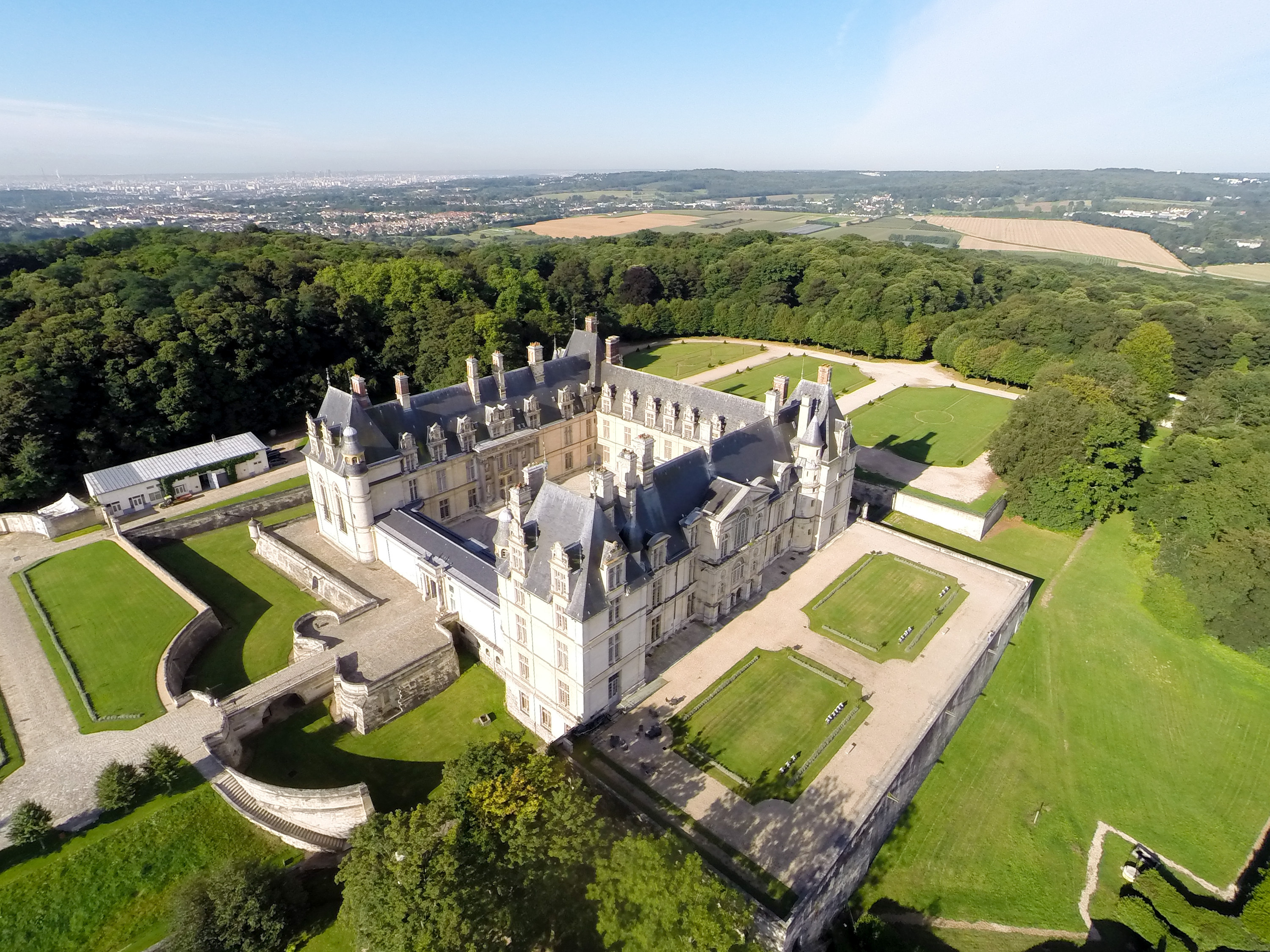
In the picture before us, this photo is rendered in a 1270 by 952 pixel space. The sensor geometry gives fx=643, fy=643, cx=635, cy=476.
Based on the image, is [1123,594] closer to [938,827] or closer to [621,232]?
[938,827]

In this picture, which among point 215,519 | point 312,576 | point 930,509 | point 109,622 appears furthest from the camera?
point 930,509

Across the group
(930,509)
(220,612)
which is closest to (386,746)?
(220,612)

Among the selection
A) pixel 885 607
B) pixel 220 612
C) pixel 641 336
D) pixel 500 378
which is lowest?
pixel 220 612

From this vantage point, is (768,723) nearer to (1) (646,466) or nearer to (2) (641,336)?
(1) (646,466)

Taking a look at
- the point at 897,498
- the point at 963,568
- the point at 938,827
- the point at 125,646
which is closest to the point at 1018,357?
the point at 897,498

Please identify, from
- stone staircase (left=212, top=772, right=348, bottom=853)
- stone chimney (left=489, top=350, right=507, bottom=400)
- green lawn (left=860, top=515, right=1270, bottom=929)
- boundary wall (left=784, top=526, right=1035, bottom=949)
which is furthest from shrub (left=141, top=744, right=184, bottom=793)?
stone chimney (left=489, top=350, right=507, bottom=400)

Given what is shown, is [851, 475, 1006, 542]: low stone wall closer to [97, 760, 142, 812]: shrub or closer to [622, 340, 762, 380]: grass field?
[622, 340, 762, 380]: grass field
